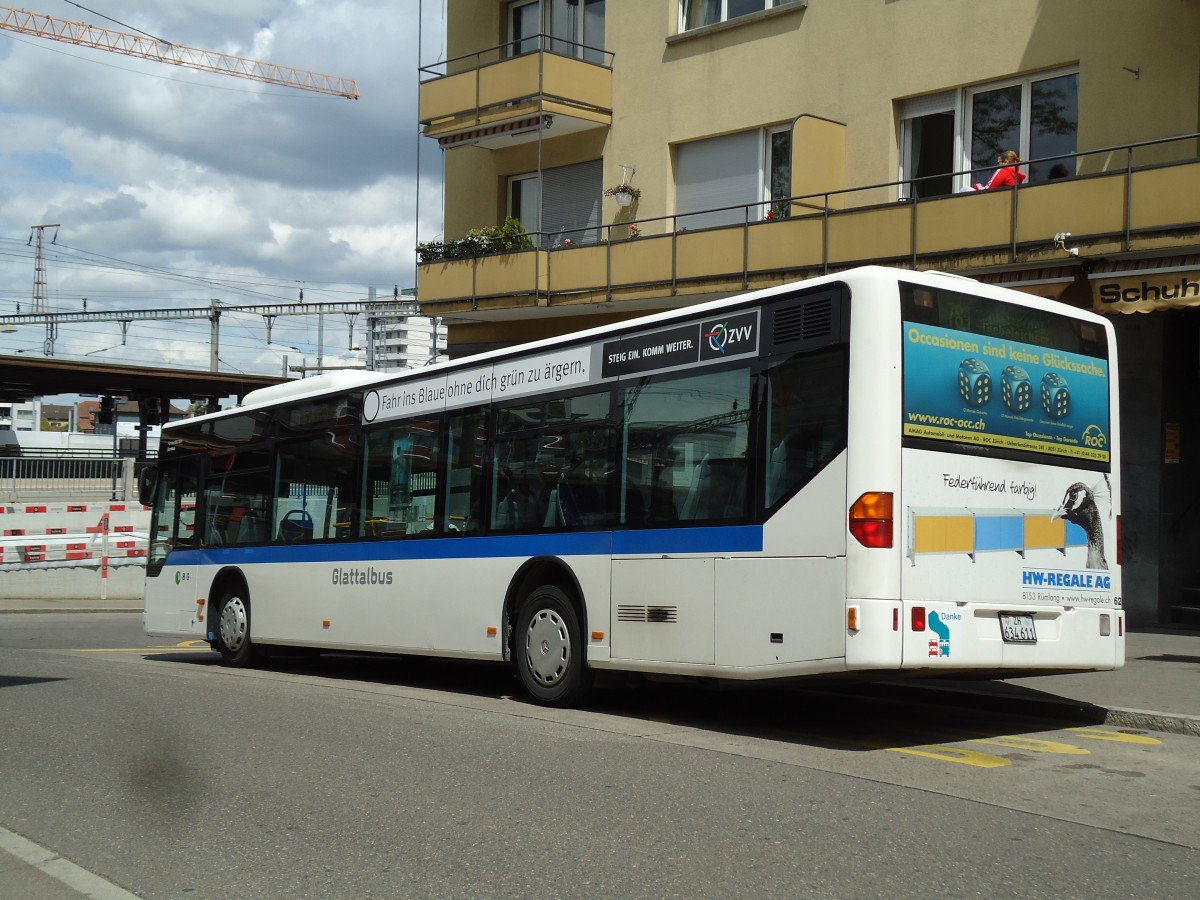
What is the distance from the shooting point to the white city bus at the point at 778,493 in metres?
8.46

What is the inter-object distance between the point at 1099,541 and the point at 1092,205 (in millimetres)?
7442

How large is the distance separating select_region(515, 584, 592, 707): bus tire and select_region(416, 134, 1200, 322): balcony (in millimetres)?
8185

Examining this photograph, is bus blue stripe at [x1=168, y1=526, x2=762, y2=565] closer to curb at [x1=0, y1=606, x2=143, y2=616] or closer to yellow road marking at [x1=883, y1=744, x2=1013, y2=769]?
yellow road marking at [x1=883, y1=744, x2=1013, y2=769]

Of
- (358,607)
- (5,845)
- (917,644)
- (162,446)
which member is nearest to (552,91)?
(162,446)

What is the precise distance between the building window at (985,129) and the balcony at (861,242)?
0.54 metres

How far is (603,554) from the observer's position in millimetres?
10383

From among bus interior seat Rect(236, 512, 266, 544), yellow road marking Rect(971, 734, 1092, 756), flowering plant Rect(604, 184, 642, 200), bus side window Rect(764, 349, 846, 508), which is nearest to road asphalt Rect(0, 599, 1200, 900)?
yellow road marking Rect(971, 734, 1092, 756)

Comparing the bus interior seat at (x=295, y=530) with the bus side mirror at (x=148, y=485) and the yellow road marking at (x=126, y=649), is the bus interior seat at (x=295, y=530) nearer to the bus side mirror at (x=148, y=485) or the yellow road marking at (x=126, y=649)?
the bus side mirror at (x=148, y=485)

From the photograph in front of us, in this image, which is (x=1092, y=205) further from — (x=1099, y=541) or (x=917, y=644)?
(x=917, y=644)

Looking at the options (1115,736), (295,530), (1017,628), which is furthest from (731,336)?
(295,530)

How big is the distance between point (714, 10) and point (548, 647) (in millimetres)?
14709

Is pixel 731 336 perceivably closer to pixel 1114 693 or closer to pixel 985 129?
pixel 1114 693

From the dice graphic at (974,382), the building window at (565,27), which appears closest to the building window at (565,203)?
the building window at (565,27)

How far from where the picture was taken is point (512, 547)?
1138 centimetres
